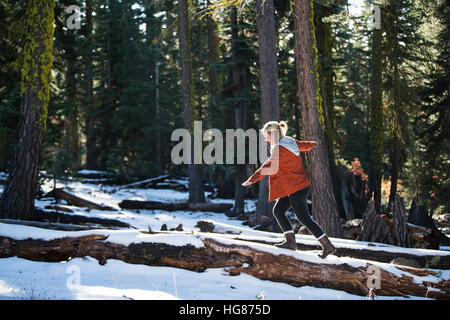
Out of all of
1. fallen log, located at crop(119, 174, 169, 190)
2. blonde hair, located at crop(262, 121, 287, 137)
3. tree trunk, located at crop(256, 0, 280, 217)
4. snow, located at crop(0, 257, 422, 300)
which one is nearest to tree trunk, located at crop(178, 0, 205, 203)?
tree trunk, located at crop(256, 0, 280, 217)

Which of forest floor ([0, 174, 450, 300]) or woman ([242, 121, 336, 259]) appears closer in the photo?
forest floor ([0, 174, 450, 300])

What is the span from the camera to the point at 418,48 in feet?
53.7

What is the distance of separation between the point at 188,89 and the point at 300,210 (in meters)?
12.6

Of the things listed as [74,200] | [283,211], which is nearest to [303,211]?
[283,211]

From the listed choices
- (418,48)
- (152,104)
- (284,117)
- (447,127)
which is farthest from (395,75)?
(152,104)

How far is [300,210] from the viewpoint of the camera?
5594mm

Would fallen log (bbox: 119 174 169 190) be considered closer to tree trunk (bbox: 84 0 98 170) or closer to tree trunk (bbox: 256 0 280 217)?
tree trunk (bbox: 84 0 98 170)

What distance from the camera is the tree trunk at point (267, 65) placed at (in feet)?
39.8

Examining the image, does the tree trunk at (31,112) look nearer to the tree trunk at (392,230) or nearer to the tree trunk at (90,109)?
the tree trunk at (392,230)

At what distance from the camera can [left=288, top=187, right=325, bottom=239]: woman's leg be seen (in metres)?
5.57

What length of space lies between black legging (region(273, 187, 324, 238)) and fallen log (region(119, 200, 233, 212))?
1038 centimetres

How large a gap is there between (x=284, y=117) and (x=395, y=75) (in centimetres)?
692
